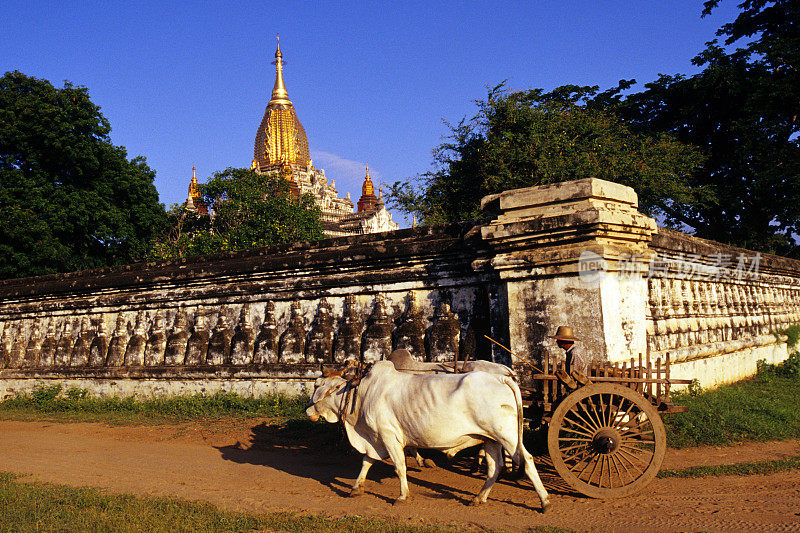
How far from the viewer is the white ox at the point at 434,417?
4434mm

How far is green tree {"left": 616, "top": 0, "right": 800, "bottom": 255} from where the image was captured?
20266 mm

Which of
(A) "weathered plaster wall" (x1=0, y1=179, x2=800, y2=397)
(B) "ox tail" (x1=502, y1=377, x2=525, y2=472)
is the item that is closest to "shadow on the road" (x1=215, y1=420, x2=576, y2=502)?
(B) "ox tail" (x1=502, y1=377, x2=525, y2=472)

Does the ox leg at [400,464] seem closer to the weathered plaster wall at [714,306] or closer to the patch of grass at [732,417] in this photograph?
the patch of grass at [732,417]

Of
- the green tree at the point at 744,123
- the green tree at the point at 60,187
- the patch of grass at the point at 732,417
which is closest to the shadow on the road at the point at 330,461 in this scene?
the patch of grass at the point at 732,417

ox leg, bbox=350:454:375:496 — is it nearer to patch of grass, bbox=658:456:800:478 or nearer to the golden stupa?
patch of grass, bbox=658:456:800:478

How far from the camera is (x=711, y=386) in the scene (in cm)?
821

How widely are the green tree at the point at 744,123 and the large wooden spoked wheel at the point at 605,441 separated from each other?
18227mm

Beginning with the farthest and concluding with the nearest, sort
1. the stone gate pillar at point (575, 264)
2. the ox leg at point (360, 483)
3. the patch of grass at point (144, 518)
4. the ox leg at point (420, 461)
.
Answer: the stone gate pillar at point (575, 264) → the ox leg at point (420, 461) → the ox leg at point (360, 483) → the patch of grass at point (144, 518)

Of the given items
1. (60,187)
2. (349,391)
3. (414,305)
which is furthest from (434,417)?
(60,187)

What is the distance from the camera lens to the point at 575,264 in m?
5.79

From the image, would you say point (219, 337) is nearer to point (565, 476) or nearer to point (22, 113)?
point (565, 476)

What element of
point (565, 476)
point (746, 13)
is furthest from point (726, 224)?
point (565, 476)

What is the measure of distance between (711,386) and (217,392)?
6.69 metres

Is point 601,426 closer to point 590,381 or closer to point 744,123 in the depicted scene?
point 590,381
